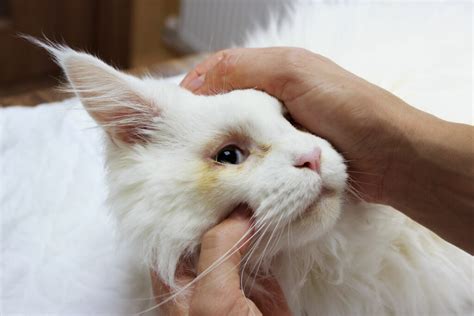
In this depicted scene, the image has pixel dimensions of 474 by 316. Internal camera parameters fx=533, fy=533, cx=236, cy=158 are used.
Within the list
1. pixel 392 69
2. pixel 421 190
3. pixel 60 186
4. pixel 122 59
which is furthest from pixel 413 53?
pixel 122 59

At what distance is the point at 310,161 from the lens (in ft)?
2.26

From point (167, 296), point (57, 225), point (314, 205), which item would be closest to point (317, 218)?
point (314, 205)

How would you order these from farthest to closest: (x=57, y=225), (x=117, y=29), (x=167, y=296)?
(x=117, y=29) → (x=57, y=225) → (x=167, y=296)

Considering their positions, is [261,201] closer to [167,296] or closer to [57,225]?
[167,296]

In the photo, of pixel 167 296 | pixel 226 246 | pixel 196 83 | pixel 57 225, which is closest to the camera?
pixel 226 246

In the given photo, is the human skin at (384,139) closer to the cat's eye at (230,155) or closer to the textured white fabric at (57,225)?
the cat's eye at (230,155)

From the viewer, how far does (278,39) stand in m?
1.06

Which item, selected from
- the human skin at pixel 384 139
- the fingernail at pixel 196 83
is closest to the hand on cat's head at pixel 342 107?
the human skin at pixel 384 139

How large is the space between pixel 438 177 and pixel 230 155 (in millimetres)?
287

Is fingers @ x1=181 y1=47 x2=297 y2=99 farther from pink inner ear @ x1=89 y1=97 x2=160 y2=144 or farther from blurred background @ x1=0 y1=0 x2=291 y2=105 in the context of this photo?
blurred background @ x1=0 y1=0 x2=291 y2=105

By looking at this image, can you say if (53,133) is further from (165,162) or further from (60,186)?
(165,162)

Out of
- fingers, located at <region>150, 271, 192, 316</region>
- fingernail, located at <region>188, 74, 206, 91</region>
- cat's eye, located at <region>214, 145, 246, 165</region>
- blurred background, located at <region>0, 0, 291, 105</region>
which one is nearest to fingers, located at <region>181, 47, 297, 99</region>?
fingernail, located at <region>188, 74, 206, 91</region>

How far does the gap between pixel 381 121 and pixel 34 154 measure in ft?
2.54

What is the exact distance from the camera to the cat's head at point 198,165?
69 centimetres
